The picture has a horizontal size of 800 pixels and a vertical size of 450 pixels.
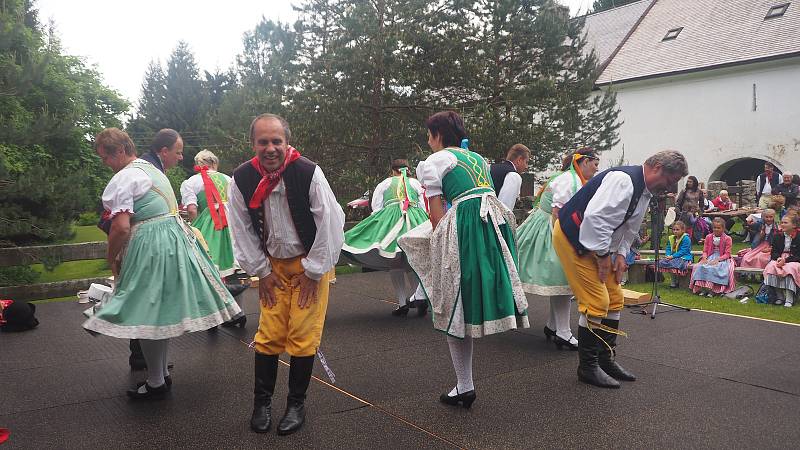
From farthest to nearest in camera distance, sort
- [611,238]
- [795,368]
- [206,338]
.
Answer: [206,338]
[795,368]
[611,238]

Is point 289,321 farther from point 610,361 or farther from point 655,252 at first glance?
point 655,252

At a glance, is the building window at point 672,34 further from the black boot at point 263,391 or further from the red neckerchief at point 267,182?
the black boot at point 263,391

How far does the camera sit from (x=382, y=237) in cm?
637

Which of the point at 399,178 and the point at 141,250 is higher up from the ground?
the point at 399,178

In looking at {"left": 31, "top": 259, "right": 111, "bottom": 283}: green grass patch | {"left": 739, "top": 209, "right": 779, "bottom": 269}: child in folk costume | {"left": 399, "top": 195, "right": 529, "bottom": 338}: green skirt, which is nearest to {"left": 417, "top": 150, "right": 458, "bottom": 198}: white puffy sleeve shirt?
{"left": 399, "top": 195, "right": 529, "bottom": 338}: green skirt

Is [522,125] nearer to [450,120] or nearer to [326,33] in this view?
[326,33]

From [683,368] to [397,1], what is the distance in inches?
398

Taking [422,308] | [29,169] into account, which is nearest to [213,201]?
[422,308]

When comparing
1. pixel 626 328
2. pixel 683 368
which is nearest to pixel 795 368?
pixel 683 368

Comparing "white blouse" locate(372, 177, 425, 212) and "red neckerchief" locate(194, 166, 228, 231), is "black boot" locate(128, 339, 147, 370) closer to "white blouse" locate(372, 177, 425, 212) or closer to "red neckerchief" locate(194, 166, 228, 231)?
"red neckerchief" locate(194, 166, 228, 231)

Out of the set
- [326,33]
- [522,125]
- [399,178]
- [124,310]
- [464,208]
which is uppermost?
[326,33]

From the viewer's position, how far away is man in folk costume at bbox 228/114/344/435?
321 cm

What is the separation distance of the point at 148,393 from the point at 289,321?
135 cm

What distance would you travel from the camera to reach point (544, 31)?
13344 mm
